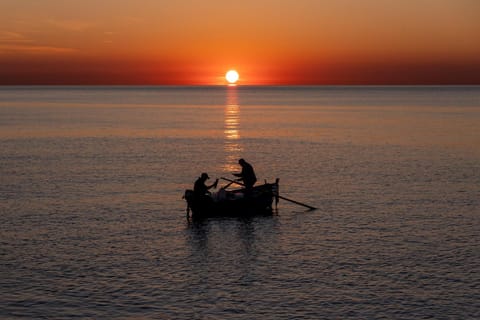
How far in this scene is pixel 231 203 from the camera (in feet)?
109

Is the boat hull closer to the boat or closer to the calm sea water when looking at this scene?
the boat

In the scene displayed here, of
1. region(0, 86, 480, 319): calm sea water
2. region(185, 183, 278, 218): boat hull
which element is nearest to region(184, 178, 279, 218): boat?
region(185, 183, 278, 218): boat hull

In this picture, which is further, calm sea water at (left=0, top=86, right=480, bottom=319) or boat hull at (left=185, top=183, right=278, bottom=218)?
boat hull at (left=185, top=183, right=278, bottom=218)

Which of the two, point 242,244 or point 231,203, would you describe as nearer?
point 242,244

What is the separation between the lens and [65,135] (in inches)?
3356

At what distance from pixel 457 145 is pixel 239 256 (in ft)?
163

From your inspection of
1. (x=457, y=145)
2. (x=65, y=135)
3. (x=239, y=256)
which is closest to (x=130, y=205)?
(x=239, y=256)

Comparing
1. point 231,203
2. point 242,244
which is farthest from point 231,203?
point 242,244

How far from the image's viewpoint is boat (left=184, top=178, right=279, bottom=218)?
107 feet

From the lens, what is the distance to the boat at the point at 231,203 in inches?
1288

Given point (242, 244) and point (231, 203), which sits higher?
point (231, 203)

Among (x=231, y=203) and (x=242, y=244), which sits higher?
(x=231, y=203)

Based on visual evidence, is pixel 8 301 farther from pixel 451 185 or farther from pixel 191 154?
pixel 191 154

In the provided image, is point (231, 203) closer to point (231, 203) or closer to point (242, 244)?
point (231, 203)
